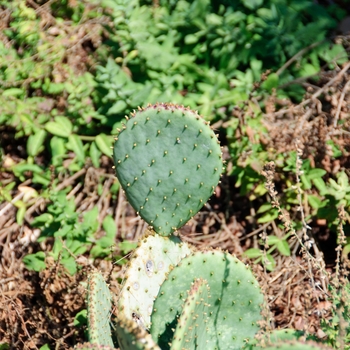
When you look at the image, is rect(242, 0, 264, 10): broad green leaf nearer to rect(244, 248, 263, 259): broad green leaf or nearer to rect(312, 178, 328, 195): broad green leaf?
rect(312, 178, 328, 195): broad green leaf

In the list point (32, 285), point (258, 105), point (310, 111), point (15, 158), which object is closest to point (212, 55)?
point (258, 105)

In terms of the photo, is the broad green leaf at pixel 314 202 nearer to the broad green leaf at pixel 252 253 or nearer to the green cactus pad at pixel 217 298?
the broad green leaf at pixel 252 253

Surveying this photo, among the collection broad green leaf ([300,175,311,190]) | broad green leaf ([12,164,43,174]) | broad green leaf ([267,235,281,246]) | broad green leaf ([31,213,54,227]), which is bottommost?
broad green leaf ([267,235,281,246])

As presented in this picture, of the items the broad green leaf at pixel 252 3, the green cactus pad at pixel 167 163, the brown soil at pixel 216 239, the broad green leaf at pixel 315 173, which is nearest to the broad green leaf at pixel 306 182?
the broad green leaf at pixel 315 173

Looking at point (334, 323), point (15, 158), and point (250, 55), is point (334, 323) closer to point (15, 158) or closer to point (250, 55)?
point (250, 55)

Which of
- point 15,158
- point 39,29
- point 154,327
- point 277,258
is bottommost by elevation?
point 277,258

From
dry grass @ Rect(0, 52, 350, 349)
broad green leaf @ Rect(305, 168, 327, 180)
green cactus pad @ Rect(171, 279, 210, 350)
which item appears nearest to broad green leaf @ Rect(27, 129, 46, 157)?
dry grass @ Rect(0, 52, 350, 349)
